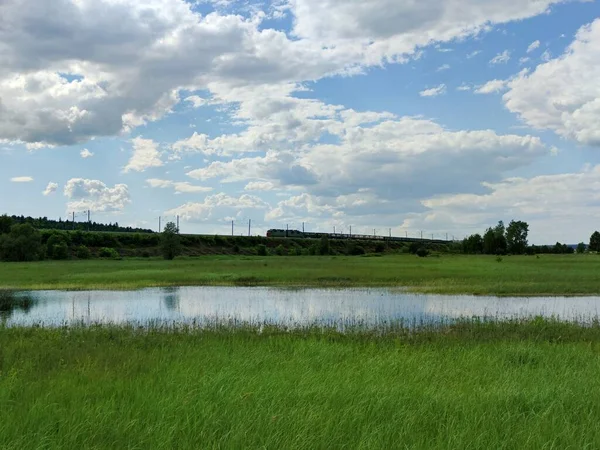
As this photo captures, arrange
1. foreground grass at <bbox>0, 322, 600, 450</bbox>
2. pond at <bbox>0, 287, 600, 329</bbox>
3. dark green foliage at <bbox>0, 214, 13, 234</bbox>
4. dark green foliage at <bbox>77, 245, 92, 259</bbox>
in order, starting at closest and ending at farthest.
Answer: foreground grass at <bbox>0, 322, 600, 450</bbox>
pond at <bbox>0, 287, 600, 329</bbox>
dark green foliage at <bbox>77, 245, 92, 259</bbox>
dark green foliage at <bbox>0, 214, 13, 234</bbox>

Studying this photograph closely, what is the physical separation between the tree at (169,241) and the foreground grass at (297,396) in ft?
282

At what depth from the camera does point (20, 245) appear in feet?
300

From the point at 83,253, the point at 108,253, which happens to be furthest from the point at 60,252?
the point at 108,253

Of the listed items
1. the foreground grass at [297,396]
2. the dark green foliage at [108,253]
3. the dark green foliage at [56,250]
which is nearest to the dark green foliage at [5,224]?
the dark green foliage at [56,250]

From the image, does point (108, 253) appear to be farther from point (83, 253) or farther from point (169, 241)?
point (169, 241)

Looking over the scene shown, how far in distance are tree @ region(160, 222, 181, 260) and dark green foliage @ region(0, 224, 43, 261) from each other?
2194cm

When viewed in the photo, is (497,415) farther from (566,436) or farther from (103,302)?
(103,302)

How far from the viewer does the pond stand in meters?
22.2

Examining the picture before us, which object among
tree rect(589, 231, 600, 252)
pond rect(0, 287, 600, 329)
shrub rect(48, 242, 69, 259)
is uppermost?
tree rect(589, 231, 600, 252)

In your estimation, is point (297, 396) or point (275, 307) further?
point (275, 307)

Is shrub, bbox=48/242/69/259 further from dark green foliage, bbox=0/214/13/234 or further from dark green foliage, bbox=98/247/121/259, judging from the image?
dark green foliage, bbox=0/214/13/234

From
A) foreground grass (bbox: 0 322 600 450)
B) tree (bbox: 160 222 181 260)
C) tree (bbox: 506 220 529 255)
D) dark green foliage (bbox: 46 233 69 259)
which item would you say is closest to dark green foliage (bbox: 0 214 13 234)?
dark green foliage (bbox: 46 233 69 259)

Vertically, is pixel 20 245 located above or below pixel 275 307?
above

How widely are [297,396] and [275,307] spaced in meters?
20.3
